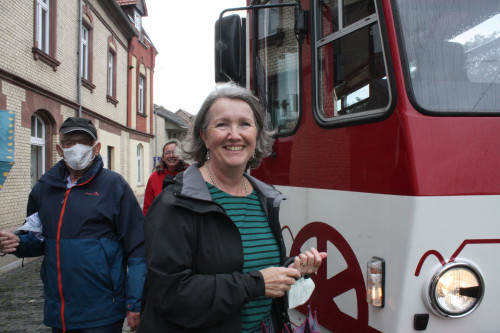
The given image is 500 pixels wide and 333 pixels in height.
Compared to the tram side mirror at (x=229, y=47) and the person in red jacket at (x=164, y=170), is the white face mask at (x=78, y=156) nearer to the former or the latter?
the tram side mirror at (x=229, y=47)

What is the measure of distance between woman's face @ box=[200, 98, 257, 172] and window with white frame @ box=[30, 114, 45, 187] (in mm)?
9312

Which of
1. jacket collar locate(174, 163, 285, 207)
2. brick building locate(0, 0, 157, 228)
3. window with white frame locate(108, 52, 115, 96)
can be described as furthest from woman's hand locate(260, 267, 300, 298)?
window with white frame locate(108, 52, 115, 96)

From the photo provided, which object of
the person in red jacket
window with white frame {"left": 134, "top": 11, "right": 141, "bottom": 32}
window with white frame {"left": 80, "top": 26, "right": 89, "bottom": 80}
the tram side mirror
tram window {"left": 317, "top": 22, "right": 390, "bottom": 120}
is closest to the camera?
tram window {"left": 317, "top": 22, "right": 390, "bottom": 120}

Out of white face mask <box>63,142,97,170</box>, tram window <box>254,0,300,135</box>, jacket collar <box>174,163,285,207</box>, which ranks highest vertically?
tram window <box>254,0,300,135</box>

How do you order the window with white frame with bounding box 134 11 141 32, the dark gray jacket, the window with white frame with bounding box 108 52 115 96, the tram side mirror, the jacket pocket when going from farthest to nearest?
the window with white frame with bounding box 134 11 141 32 → the window with white frame with bounding box 108 52 115 96 → the tram side mirror → the jacket pocket → the dark gray jacket

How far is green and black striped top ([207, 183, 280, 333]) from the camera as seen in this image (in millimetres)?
1753

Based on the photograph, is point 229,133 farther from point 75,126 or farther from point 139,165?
point 139,165

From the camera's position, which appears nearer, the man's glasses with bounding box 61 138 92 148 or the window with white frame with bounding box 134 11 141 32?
the man's glasses with bounding box 61 138 92 148

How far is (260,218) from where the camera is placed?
189 centimetres

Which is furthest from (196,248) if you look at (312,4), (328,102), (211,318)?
(312,4)

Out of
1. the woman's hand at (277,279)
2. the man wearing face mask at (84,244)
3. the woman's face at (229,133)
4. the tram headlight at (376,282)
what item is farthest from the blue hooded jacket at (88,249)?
the tram headlight at (376,282)

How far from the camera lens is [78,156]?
8.75 ft

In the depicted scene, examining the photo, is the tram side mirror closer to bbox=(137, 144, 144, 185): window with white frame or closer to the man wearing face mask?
the man wearing face mask

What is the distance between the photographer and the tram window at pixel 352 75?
2090 millimetres
